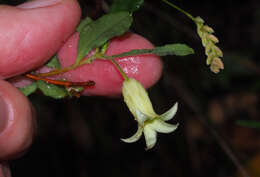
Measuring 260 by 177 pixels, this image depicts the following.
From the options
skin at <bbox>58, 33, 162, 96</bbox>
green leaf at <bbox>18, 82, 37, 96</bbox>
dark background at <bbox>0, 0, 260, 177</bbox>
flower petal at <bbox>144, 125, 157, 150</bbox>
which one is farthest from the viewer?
dark background at <bbox>0, 0, 260, 177</bbox>

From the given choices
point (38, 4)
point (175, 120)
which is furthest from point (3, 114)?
point (175, 120)

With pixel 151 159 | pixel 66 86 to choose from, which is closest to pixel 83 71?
pixel 66 86

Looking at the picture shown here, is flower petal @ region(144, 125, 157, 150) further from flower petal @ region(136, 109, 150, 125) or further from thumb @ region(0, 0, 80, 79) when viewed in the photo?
thumb @ region(0, 0, 80, 79)

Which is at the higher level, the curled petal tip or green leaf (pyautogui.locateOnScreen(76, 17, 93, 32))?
green leaf (pyautogui.locateOnScreen(76, 17, 93, 32))

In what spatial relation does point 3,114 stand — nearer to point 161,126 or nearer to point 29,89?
point 29,89

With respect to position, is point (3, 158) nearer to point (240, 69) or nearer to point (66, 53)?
point (66, 53)

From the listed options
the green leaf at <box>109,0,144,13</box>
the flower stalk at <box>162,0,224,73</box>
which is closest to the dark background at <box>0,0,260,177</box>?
the green leaf at <box>109,0,144,13</box>
